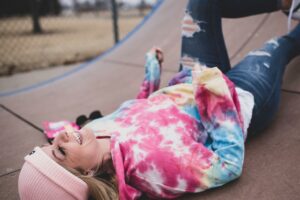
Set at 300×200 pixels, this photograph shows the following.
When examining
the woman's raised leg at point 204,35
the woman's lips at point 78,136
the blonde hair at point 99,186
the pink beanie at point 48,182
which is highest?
the woman's raised leg at point 204,35

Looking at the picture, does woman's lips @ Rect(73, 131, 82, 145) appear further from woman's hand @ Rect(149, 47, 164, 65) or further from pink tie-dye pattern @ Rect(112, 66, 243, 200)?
woman's hand @ Rect(149, 47, 164, 65)

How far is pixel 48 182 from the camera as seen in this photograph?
129 cm

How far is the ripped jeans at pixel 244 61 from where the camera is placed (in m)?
1.85

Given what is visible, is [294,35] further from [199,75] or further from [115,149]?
[115,149]

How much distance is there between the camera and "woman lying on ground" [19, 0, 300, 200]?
1344mm

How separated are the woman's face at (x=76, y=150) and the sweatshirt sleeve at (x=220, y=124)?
1.67 feet

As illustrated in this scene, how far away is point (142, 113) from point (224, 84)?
0.47 meters

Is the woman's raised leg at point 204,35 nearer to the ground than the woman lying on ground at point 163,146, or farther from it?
farther from it

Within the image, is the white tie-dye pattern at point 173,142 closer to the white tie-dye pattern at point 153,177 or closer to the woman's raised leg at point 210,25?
the white tie-dye pattern at point 153,177

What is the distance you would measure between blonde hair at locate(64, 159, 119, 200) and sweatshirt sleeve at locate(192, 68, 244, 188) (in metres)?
0.41

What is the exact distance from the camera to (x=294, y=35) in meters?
2.25

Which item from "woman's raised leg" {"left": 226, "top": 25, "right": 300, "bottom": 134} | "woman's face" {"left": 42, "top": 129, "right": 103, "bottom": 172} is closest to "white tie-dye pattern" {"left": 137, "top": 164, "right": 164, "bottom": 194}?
"woman's face" {"left": 42, "top": 129, "right": 103, "bottom": 172}

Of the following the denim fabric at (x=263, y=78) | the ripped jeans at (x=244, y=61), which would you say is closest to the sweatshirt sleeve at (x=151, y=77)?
the ripped jeans at (x=244, y=61)

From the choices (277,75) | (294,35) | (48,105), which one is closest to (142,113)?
(277,75)
